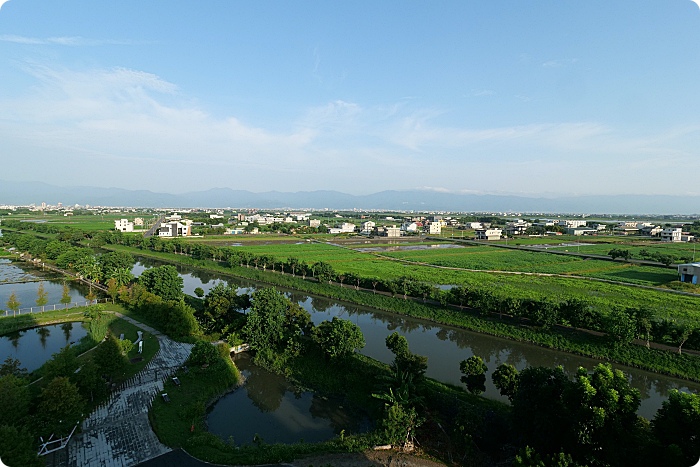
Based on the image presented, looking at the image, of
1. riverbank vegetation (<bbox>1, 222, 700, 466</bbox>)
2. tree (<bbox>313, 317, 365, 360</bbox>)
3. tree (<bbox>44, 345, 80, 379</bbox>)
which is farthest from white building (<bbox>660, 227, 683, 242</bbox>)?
tree (<bbox>44, 345, 80, 379</bbox>)

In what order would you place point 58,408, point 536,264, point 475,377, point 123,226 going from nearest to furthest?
point 58,408
point 475,377
point 536,264
point 123,226

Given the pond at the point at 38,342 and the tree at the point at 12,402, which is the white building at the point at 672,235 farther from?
the tree at the point at 12,402

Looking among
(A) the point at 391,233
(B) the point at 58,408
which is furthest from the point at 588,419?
(A) the point at 391,233

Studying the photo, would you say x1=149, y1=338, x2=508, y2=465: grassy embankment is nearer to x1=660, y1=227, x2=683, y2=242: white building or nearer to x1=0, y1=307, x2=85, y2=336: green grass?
x1=0, y1=307, x2=85, y2=336: green grass

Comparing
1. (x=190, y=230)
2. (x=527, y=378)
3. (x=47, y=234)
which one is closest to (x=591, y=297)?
(x=527, y=378)

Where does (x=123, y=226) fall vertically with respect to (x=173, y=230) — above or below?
above

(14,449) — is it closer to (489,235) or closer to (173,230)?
(173,230)

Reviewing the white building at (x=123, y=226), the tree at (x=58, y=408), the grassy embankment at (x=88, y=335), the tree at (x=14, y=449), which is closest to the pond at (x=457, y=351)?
the grassy embankment at (x=88, y=335)
